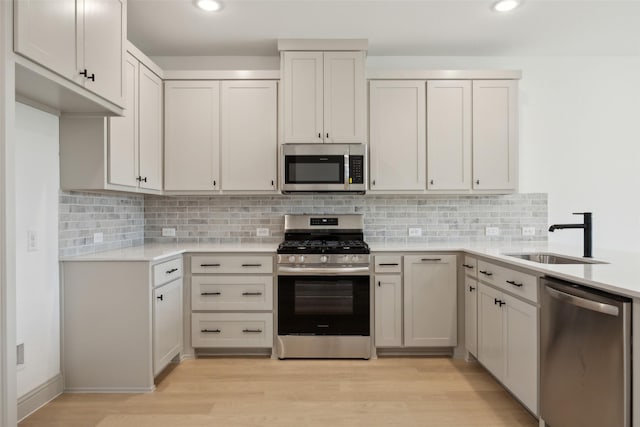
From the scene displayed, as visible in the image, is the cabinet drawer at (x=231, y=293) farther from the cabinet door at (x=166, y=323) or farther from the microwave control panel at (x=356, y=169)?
the microwave control panel at (x=356, y=169)

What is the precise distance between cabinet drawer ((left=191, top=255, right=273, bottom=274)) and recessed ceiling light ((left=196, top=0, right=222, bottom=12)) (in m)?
1.91

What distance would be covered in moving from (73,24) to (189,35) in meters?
1.47

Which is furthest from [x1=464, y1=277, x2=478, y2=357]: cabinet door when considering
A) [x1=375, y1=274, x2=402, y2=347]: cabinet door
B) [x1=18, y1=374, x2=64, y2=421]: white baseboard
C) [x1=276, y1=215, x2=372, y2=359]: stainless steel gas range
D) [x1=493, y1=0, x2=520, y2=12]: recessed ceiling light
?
[x1=18, y1=374, x2=64, y2=421]: white baseboard

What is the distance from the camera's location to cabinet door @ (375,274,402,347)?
3.23 metres

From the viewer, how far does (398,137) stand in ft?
11.6

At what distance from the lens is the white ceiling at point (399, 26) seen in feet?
9.53

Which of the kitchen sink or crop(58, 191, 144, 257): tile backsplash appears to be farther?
crop(58, 191, 144, 257): tile backsplash

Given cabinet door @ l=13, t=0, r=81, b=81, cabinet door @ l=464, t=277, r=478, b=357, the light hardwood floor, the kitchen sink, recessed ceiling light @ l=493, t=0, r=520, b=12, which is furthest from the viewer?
cabinet door @ l=464, t=277, r=478, b=357

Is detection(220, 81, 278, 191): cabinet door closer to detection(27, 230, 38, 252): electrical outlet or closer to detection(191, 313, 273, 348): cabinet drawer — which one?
detection(191, 313, 273, 348): cabinet drawer

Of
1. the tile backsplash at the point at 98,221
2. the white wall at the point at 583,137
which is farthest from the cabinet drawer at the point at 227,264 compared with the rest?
the white wall at the point at 583,137

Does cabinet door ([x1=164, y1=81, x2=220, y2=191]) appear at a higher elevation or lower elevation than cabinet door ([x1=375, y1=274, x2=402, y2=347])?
higher

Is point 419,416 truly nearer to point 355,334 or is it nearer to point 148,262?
point 355,334

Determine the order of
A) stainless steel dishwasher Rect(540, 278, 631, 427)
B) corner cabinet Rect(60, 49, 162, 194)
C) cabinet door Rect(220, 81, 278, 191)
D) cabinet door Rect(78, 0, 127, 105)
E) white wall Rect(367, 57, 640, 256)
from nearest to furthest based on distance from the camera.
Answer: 1. stainless steel dishwasher Rect(540, 278, 631, 427)
2. cabinet door Rect(78, 0, 127, 105)
3. corner cabinet Rect(60, 49, 162, 194)
4. cabinet door Rect(220, 81, 278, 191)
5. white wall Rect(367, 57, 640, 256)

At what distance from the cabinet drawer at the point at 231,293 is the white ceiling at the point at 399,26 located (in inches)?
81.3
